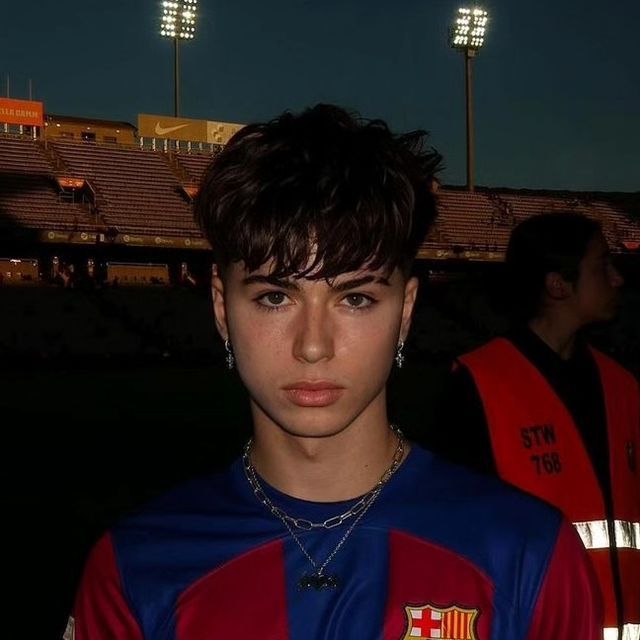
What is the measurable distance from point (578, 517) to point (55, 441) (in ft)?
30.3

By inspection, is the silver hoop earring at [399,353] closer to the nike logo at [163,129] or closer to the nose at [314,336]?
the nose at [314,336]

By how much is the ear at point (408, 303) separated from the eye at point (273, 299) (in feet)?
0.77

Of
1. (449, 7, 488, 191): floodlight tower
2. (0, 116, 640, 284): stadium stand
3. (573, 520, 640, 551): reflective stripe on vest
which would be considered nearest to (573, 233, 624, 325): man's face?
(573, 520, 640, 551): reflective stripe on vest

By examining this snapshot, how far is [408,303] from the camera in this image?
1.68m

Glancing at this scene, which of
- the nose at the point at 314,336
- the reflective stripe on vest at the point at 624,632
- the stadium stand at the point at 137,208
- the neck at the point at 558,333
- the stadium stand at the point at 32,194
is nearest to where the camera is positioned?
the nose at the point at 314,336

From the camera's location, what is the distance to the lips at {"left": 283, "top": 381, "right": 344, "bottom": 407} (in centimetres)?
151

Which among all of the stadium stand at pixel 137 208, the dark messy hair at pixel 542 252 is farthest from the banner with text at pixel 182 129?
the dark messy hair at pixel 542 252

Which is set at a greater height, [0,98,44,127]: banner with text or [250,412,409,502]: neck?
[0,98,44,127]: banner with text

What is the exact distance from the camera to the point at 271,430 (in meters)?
1.64

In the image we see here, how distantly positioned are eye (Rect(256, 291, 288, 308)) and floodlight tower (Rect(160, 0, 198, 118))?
1536 inches

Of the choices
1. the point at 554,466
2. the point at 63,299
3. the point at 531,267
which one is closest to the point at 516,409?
the point at 554,466

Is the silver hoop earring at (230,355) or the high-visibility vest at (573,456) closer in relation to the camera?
the silver hoop earring at (230,355)

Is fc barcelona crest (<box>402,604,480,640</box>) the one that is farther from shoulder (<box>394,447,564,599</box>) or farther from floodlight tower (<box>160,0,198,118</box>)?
floodlight tower (<box>160,0,198,118</box>)

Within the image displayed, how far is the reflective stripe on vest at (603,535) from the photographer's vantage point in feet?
9.29
